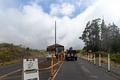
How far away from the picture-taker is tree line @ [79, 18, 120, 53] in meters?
83.7

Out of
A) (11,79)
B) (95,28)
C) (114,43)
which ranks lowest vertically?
(11,79)

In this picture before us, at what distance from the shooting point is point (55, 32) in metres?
82.6

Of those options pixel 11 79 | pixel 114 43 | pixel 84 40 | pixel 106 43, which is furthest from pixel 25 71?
pixel 84 40

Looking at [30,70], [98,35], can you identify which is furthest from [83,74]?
[98,35]

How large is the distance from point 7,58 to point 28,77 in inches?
1573

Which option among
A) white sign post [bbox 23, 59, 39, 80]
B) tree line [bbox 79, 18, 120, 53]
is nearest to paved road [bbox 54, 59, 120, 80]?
white sign post [bbox 23, 59, 39, 80]

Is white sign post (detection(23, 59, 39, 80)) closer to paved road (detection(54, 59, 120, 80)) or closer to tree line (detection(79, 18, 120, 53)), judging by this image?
paved road (detection(54, 59, 120, 80))

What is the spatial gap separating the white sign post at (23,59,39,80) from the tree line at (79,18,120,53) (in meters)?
69.9

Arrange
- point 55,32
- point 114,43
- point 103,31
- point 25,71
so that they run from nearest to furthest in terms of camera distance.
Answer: point 25,71
point 114,43
point 55,32
point 103,31

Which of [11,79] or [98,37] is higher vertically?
[98,37]

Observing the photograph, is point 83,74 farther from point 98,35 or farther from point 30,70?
point 98,35

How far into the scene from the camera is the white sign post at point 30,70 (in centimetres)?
1121

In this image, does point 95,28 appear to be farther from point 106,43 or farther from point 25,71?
point 25,71

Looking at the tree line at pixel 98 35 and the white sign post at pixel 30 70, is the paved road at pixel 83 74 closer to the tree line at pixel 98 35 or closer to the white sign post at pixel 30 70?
the white sign post at pixel 30 70
